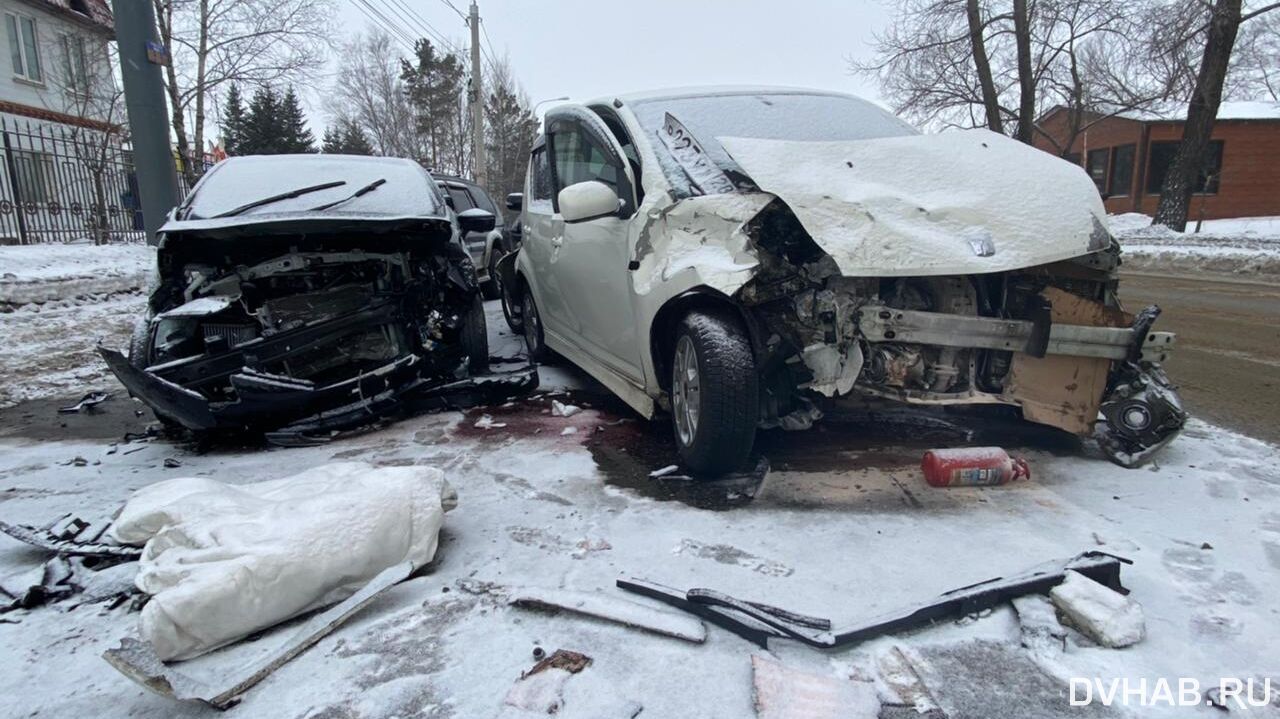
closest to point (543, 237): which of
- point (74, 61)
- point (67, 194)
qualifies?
point (67, 194)

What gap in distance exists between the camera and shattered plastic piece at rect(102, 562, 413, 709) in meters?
1.77

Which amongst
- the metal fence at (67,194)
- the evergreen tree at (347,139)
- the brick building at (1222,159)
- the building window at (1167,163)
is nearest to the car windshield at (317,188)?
the metal fence at (67,194)

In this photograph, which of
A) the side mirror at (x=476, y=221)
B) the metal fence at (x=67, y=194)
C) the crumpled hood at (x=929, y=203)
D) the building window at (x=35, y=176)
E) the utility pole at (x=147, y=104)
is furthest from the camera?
the building window at (x=35, y=176)

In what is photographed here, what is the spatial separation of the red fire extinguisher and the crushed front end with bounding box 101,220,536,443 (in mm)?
2596

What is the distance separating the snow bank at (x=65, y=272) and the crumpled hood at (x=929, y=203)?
6.30 meters

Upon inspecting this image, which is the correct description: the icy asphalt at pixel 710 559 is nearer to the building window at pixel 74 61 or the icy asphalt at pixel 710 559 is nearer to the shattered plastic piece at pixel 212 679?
the shattered plastic piece at pixel 212 679

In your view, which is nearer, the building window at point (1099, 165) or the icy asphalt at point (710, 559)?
the icy asphalt at point (710, 559)

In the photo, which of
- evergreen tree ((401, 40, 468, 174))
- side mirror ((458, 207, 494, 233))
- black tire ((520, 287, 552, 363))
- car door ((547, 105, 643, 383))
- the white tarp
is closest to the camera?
the white tarp

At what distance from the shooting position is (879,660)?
1956 millimetres

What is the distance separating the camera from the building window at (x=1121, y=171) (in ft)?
94.6

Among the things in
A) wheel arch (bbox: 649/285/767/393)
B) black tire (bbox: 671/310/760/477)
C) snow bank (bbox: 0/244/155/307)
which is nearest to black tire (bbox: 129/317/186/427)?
wheel arch (bbox: 649/285/767/393)

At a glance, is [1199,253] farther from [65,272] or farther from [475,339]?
[65,272]

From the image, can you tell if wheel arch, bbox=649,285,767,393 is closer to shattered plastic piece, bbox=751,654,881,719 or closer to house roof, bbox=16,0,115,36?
shattered plastic piece, bbox=751,654,881,719

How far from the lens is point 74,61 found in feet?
68.1
